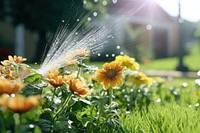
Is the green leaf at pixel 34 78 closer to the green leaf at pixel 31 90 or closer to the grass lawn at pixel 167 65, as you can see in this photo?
the green leaf at pixel 31 90

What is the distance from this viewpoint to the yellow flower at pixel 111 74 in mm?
2463

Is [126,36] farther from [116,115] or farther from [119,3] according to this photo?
[116,115]

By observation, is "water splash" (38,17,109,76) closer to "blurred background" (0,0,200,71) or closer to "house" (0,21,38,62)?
"blurred background" (0,0,200,71)

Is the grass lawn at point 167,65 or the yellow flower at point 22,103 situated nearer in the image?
the yellow flower at point 22,103

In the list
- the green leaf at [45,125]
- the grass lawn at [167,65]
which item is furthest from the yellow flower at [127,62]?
the grass lawn at [167,65]

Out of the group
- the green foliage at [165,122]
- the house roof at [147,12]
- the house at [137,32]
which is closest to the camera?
the green foliage at [165,122]

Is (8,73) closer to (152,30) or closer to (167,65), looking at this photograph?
(167,65)

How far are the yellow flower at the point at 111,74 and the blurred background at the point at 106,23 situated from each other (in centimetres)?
535

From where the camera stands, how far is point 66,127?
2.17 metres

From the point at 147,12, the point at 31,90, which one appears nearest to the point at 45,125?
the point at 31,90

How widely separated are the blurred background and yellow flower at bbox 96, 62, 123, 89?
535 cm

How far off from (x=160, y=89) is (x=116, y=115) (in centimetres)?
204

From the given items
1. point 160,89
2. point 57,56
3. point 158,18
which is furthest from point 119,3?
point 57,56

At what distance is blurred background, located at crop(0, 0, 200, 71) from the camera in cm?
1720
